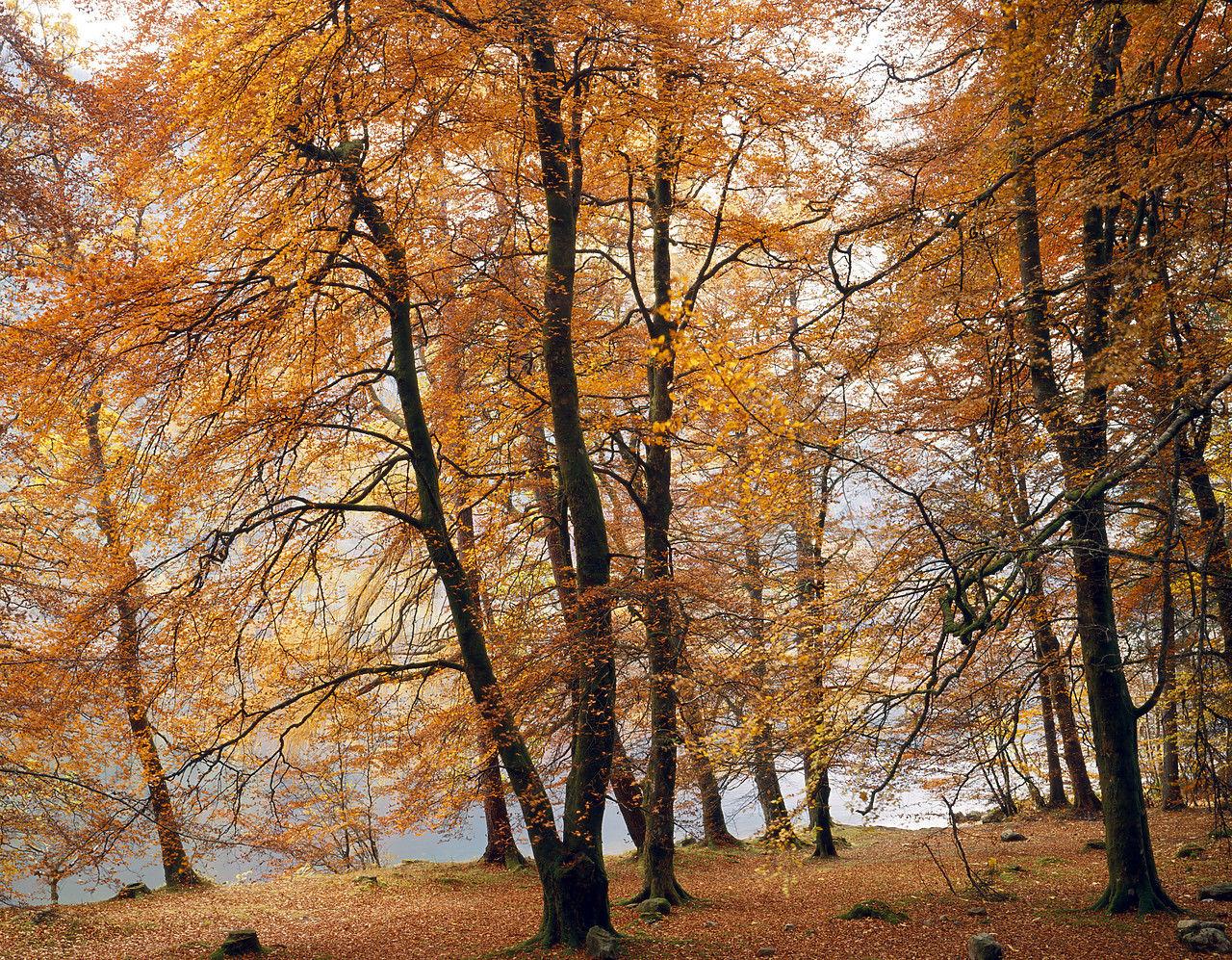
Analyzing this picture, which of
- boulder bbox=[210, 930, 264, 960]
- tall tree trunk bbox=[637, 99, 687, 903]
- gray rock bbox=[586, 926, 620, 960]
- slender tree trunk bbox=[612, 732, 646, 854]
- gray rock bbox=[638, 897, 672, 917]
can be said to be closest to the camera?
gray rock bbox=[586, 926, 620, 960]

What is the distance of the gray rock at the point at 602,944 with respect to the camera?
6367 mm

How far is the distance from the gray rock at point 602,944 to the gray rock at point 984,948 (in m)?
2.78

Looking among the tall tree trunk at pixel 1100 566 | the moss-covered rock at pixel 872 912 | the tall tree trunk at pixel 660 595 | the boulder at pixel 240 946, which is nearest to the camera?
the tall tree trunk at pixel 1100 566

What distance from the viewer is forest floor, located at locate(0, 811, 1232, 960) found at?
21.5 feet

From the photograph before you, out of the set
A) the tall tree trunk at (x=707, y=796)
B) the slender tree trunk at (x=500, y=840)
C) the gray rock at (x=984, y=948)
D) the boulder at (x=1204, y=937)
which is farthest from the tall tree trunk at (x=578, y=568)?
the boulder at (x=1204, y=937)

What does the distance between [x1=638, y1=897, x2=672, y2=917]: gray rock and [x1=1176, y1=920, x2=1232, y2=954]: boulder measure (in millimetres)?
4532

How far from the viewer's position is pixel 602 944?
6.44m

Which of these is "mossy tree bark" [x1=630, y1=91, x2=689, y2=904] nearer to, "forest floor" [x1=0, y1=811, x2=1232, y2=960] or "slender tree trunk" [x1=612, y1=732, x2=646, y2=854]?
"slender tree trunk" [x1=612, y1=732, x2=646, y2=854]

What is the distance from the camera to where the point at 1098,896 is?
705 centimetres

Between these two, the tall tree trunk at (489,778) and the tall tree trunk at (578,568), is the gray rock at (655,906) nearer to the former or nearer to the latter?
the tall tree trunk at (578,568)

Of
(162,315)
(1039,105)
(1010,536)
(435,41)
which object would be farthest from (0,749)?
(1039,105)

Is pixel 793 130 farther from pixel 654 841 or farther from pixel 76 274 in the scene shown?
pixel 654 841

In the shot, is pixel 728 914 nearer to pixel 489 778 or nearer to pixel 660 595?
pixel 489 778

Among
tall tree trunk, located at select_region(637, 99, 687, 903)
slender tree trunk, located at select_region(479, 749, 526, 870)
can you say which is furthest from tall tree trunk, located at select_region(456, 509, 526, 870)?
tall tree trunk, located at select_region(637, 99, 687, 903)
